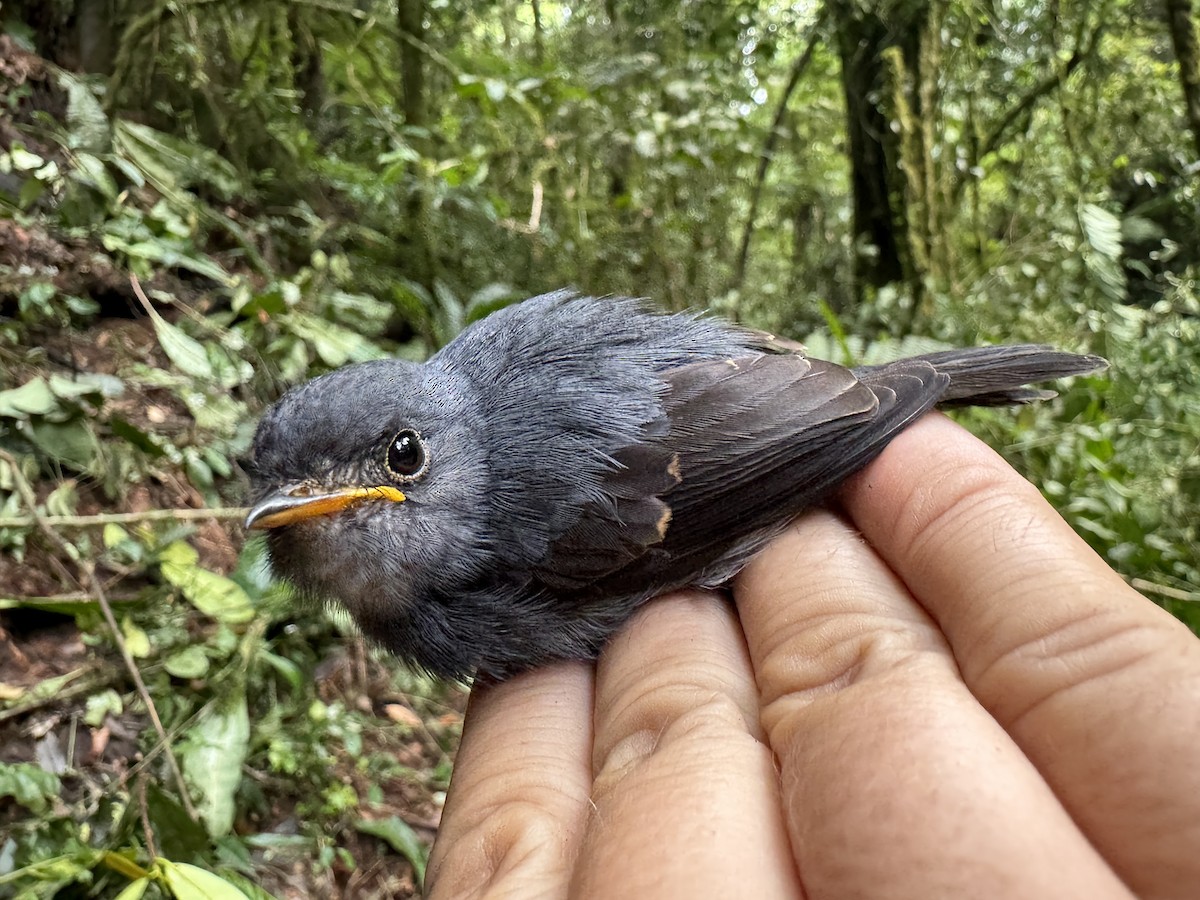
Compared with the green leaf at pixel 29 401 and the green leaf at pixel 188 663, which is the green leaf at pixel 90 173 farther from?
the green leaf at pixel 188 663

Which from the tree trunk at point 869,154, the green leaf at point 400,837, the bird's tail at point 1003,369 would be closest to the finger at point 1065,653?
the bird's tail at point 1003,369

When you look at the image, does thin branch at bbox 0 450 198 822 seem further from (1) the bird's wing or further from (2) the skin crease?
(1) the bird's wing

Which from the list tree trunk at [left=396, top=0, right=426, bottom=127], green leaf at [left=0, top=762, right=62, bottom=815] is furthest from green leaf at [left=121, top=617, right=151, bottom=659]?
tree trunk at [left=396, top=0, right=426, bottom=127]

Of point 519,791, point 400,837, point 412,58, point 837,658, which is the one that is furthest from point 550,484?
point 412,58

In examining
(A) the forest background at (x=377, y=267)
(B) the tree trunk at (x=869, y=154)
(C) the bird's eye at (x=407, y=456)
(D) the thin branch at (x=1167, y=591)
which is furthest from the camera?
(B) the tree trunk at (x=869, y=154)

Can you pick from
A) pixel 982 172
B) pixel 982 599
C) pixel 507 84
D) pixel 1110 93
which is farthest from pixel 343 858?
pixel 1110 93

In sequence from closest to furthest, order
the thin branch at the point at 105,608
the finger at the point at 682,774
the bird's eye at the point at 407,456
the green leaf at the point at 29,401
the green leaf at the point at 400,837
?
the finger at the point at 682,774, the bird's eye at the point at 407,456, the thin branch at the point at 105,608, the green leaf at the point at 29,401, the green leaf at the point at 400,837

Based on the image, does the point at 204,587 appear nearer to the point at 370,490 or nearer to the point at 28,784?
the point at 28,784

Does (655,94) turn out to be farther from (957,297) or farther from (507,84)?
(957,297)
